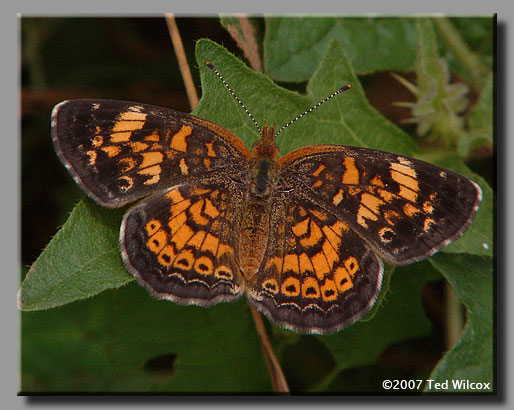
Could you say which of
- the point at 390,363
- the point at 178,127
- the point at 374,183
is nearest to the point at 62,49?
the point at 178,127

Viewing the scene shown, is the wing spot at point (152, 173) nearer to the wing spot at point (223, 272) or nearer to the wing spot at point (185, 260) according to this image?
the wing spot at point (185, 260)

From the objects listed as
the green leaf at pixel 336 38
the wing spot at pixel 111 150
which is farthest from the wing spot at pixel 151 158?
the green leaf at pixel 336 38

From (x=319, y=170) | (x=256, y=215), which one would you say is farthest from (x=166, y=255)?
(x=319, y=170)

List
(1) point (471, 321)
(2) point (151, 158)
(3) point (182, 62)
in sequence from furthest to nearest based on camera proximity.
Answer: (3) point (182, 62)
(1) point (471, 321)
(2) point (151, 158)

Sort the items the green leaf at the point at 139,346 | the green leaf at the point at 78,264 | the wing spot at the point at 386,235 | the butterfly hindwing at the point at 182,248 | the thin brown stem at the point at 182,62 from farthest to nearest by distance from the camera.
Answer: the green leaf at the point at 139,346 → the thin brown stem at the point at 182,62 → the wing spot at the point at 386,235 → the butterfly hindwing at the point at 182,248 → the green leaf at the point at 78,264

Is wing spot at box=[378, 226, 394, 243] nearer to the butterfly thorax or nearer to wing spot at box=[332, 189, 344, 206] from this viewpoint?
wing spot at box=[332, 189, 344, 206]

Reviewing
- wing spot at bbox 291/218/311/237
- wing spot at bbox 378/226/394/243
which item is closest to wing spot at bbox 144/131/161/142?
wing spot at bbox 291/218/311/237

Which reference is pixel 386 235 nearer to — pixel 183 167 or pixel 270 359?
pixel 183 167
